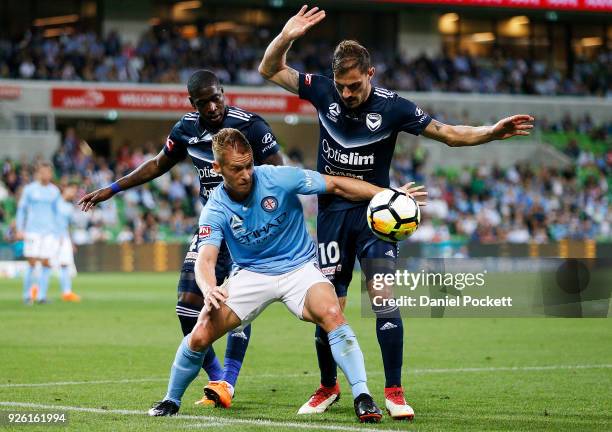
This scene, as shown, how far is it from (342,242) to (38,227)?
517 inches

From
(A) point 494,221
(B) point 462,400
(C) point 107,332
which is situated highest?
(B) point 462,400

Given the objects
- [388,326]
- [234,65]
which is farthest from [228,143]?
[234,65]

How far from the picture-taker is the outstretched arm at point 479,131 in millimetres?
7590

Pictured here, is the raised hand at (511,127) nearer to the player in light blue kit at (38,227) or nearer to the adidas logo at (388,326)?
the adidas logo at (388,326)

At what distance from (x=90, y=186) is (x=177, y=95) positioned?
22.6ft

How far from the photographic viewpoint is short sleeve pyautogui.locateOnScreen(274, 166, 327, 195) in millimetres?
7266

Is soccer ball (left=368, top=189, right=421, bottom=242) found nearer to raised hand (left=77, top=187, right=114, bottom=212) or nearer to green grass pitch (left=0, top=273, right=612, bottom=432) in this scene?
green grass pitch (left=0, top=273, right=612, bottom=432)

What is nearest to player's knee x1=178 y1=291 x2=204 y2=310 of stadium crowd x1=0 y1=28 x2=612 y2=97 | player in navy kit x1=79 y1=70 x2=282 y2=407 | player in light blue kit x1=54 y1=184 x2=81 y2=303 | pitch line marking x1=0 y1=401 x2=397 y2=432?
player in navy kit x1=79 y1=70 x2=282 y2=407

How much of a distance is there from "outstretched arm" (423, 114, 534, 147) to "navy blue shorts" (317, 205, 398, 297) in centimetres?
72

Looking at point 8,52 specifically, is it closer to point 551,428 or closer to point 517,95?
point 517,95

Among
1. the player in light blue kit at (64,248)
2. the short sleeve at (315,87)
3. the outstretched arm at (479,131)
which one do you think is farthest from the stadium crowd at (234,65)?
the outstretched arm at (479,131)

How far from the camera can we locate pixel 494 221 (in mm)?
34969

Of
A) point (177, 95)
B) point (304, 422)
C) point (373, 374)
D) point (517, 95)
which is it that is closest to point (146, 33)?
point (177, 95)

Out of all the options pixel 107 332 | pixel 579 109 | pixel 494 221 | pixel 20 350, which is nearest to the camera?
pixel 20 350
